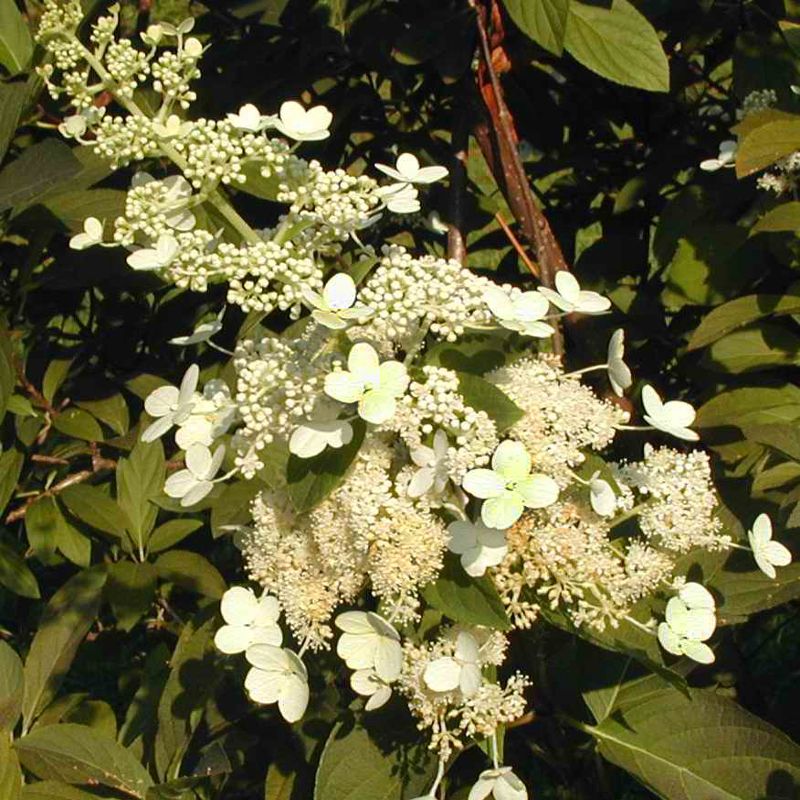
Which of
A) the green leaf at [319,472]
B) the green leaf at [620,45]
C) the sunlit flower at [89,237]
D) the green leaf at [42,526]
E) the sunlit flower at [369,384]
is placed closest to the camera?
the sunlit flower at [369,384]

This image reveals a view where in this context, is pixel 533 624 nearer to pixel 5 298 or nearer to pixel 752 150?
pixel 752 150

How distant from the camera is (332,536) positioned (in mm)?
→ 1329

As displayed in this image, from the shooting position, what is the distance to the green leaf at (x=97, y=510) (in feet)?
6.37

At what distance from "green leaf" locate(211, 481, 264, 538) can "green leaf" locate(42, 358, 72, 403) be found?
47 cm

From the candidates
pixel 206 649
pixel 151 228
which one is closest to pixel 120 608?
pixel 206 649

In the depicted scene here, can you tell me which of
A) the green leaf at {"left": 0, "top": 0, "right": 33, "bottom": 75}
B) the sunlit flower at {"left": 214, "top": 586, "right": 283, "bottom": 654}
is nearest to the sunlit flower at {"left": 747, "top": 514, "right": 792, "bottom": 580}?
the sunlit flower at {"left": 214, "top": 586, "right": 283, "bottom": 654}

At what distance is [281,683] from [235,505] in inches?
14.3

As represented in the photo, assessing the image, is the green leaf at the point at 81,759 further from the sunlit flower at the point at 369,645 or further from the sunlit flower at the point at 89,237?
the sunlit flower at the point at 89,237

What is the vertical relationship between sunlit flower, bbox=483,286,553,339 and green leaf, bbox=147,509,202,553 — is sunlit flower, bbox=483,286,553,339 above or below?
above

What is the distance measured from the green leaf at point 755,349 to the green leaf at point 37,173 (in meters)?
0.94

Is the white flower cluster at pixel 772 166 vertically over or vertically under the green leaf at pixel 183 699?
over

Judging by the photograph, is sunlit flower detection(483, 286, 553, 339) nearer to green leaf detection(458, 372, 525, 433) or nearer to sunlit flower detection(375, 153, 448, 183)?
green leaf detection(458, 372, 525, 433)

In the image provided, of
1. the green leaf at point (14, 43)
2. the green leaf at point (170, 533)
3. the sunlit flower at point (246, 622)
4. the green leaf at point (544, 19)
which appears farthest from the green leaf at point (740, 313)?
the green leaf at point (14, 43)

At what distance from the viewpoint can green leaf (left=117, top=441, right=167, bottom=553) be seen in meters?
1.93
